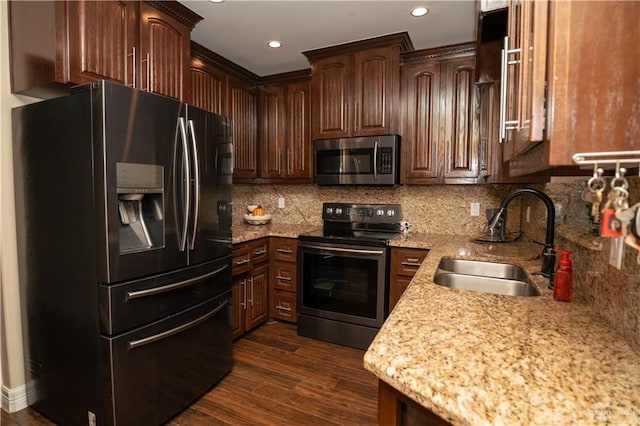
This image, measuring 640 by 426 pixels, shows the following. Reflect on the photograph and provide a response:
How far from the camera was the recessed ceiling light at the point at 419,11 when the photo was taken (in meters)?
2.19

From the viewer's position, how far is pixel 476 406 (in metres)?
0.59

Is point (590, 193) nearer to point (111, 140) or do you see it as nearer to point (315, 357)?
point (111, 140)

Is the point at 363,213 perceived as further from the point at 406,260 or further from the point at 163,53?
the point at 163,53

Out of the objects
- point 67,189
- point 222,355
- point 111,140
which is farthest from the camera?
point 222,355

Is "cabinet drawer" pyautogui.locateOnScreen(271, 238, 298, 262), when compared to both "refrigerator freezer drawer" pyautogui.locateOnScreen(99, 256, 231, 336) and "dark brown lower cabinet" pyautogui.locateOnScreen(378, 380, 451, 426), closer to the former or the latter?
"refrigerator freezer drawer" pyautogui.locateOnScreen(99, 256, 231, 336)

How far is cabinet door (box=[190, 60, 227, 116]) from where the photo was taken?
2.71 metres

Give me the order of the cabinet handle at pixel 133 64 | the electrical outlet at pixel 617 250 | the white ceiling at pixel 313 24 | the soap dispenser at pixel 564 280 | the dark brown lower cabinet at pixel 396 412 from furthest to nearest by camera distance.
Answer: the white ceiling at pixel 313 24
the cabinet handle at pixel 133 64
the soap dispenser at pixel 564 280
the dark brown lower cabinet at pixel 396 412
the electrical outlet at pixel 617 250

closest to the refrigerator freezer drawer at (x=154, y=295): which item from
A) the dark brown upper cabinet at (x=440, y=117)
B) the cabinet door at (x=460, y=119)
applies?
the dark brown upper cabinet at (x=440, y=117)

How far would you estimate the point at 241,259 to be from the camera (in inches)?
108

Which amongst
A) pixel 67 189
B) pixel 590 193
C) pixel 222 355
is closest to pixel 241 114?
pixel 67 189

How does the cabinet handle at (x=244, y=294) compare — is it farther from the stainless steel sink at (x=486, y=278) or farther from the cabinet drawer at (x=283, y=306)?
the stainless steel sink at (x=486, y=278)

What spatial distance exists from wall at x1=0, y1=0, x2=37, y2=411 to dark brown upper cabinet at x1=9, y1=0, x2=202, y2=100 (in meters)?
0.06

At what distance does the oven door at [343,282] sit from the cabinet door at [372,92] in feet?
3.50

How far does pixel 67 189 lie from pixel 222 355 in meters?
1.38
